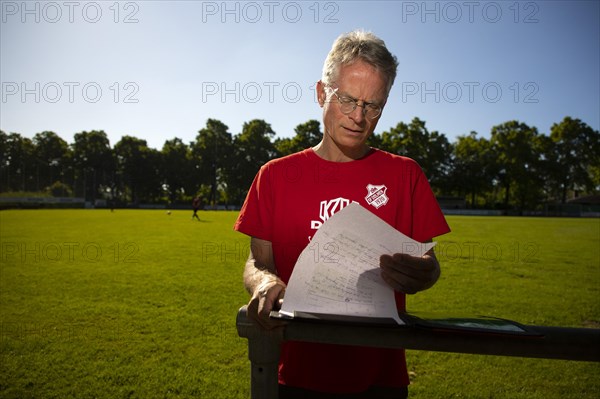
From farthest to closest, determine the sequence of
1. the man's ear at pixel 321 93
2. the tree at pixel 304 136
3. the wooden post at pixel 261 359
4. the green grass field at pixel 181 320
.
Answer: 1. the tree at pixel 304 136
2. the green grass field at pixel 181 320
3. the man's ear at pixel 321 93
4. the wooden post at pixel 261 359

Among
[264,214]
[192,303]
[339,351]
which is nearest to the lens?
[339,351]

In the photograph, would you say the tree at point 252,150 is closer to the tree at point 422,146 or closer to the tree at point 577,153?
the tree at point 422,146

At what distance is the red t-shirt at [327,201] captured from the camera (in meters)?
1.95

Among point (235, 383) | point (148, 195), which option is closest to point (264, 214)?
point (235, 383)

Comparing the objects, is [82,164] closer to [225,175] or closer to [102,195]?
[102,195]

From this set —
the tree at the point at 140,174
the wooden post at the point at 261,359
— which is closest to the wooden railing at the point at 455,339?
the wooden post at the point at 261,359

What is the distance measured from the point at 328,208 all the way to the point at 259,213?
1.24ft

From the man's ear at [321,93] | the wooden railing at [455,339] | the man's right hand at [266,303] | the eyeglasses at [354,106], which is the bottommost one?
the wooden railing at [455,339]

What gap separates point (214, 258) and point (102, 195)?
8151 cm

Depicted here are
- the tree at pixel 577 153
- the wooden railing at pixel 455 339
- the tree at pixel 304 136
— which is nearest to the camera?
the wooden railing at pixel 455 339

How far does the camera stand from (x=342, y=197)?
198 cm

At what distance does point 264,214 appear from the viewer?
1979 mm

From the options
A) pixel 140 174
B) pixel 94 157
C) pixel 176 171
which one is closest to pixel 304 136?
pixel 176 171

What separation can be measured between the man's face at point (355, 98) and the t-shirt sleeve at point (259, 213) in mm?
465
